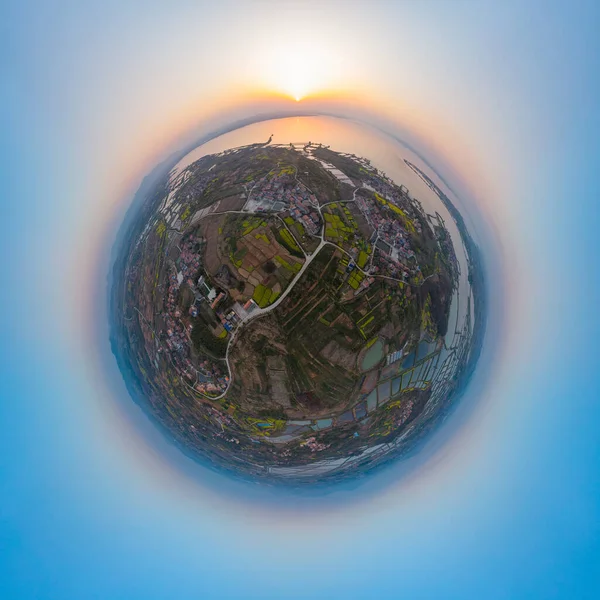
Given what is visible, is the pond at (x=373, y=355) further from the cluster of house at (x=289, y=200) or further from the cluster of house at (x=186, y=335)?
the cluster of house at (x=186, y=335)

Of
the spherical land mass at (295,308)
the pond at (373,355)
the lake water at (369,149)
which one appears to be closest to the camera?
the spherical land mass at (295,308)

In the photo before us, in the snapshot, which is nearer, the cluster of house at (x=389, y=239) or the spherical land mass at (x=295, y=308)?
the spherical land mass at (x=295, y=308)

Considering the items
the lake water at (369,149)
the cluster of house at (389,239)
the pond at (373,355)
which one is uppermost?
the lake water at (369,149)

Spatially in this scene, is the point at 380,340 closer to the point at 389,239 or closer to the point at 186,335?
the point at 389,239

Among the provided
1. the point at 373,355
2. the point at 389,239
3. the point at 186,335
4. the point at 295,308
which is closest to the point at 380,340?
the point at 373,355

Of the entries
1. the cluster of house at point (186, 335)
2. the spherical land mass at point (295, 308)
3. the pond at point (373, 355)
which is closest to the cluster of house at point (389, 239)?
the spherical land mass at point (295, 308)

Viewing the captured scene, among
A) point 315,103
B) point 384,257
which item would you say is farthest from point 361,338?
point 315,103

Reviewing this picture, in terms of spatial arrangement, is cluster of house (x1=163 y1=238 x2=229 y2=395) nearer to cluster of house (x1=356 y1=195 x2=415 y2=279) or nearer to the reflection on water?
the reflection on water

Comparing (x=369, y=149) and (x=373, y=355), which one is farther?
(x=369, y=149)

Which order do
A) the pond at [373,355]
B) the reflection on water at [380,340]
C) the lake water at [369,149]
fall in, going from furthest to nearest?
the lake water at [369,149], the reflection on water at [380,340], the pond at [373,355]

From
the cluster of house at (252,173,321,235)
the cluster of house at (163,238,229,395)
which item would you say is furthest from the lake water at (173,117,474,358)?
the cluster of house at (163,238,229,395)
